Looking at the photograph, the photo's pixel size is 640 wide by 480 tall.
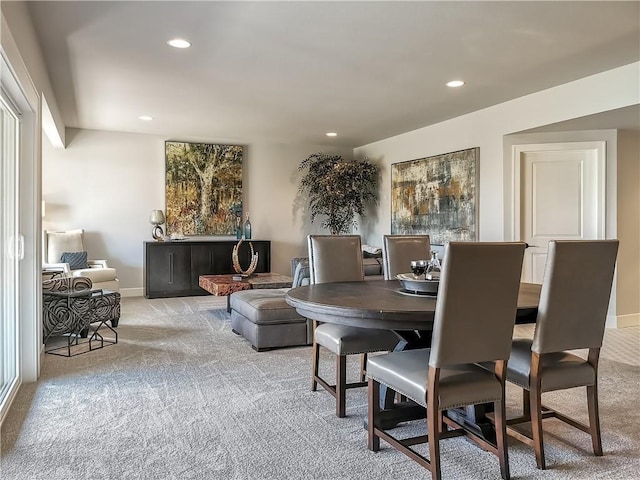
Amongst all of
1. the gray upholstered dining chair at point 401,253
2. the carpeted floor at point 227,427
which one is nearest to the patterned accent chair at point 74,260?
the carpeted floor at point 227,427

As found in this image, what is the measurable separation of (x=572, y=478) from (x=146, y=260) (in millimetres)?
6211

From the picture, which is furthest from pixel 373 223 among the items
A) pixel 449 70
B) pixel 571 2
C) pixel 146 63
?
pixel 571 2

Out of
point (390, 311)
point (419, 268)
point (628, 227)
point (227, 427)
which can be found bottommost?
point (227, 427)

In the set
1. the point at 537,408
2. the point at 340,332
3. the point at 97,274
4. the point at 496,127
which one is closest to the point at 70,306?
the point at 97,274

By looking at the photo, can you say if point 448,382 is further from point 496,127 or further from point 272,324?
point 496,127

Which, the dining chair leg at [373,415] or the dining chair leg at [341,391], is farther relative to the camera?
the dining chair leg at [341,391]

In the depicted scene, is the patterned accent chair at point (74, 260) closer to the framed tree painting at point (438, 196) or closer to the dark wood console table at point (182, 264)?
the dark wood console table at point (182, 264)

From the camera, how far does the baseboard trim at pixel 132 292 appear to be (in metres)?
7.45

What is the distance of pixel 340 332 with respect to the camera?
2943 mm

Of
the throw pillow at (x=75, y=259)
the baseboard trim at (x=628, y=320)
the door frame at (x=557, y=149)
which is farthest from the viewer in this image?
the throw pillow at (x=75, y=259)

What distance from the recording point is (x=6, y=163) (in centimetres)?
332

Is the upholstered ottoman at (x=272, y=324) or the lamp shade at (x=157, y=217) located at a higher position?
the lamp shade at (x=157, y=217)

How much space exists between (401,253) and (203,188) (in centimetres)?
495

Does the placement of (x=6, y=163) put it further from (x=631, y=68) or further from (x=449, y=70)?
(x=631, y=68)
